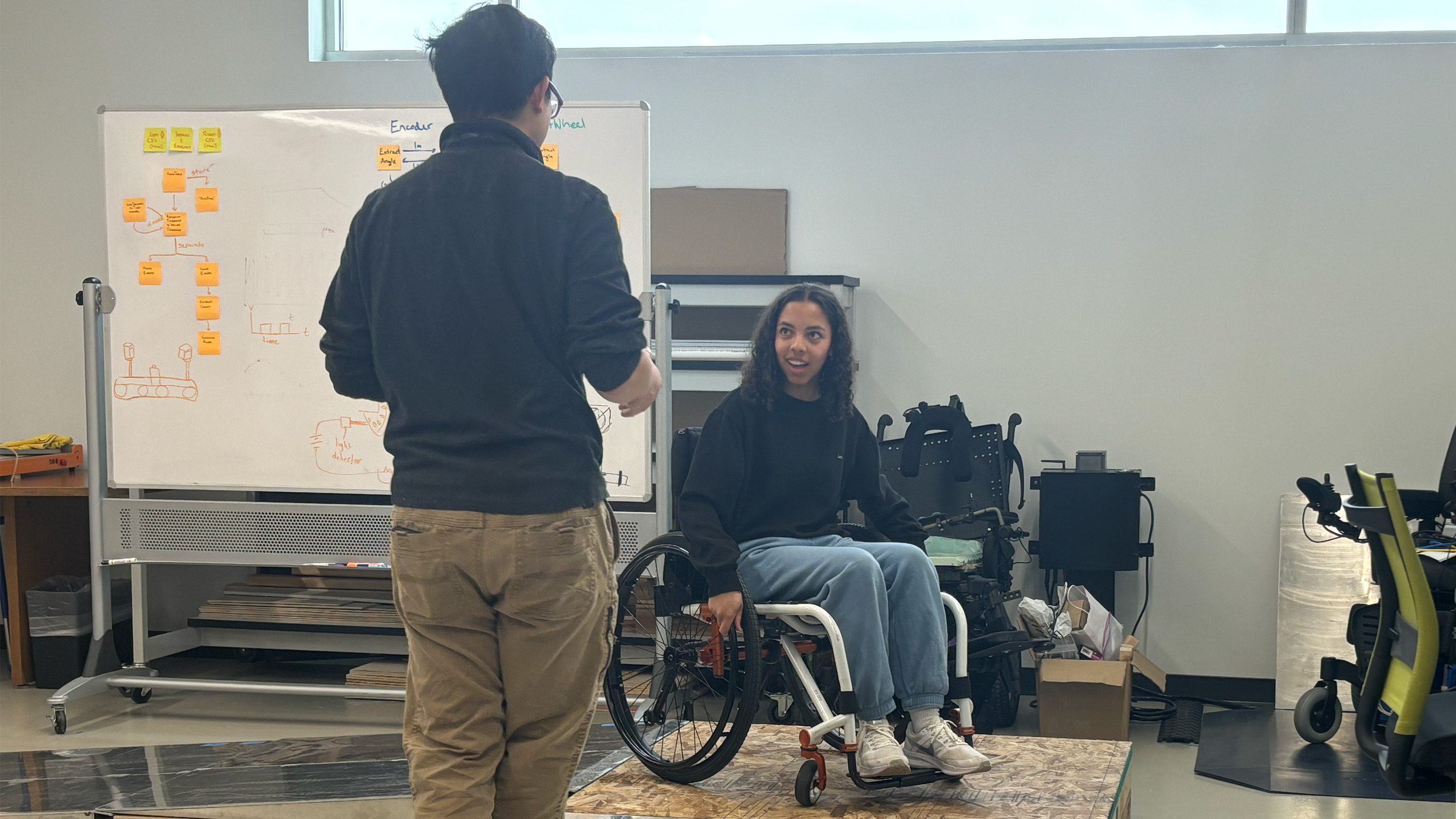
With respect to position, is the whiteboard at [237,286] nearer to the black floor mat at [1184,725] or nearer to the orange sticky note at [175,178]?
the orange sticky note at [175,178]

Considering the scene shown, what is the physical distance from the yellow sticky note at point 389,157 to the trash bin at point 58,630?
5.82ft

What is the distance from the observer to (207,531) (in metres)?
3.49

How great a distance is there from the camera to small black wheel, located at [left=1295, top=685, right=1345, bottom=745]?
10.9 ft

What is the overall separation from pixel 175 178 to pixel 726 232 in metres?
1.75

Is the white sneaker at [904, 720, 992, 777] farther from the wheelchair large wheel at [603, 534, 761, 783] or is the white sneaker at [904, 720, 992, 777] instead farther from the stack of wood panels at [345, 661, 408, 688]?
the stack of wood panels at [345, 661, 408, 688]

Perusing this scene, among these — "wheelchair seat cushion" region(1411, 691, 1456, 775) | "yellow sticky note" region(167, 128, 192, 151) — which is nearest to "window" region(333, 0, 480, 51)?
"yellow sticky note" region(167, 128, 192, 151)

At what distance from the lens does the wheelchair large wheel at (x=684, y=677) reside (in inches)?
88.6

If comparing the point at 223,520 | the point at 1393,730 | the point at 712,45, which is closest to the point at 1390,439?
the point at 1393,730

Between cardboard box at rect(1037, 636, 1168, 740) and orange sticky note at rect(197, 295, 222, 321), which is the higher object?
orange sticky note at rect(197, 295, 222, 321)

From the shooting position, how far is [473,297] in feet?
4.53

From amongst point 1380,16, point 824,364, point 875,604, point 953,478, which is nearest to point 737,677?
point 875,604

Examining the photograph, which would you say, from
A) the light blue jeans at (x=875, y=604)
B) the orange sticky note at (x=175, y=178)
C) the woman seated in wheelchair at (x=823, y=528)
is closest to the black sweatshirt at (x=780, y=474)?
the woman seated in wheelchair at (x=823, y=528)

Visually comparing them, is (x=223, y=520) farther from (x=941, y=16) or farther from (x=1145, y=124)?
(x=1145, y=124)

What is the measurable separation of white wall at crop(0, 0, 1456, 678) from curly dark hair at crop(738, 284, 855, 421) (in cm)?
150
